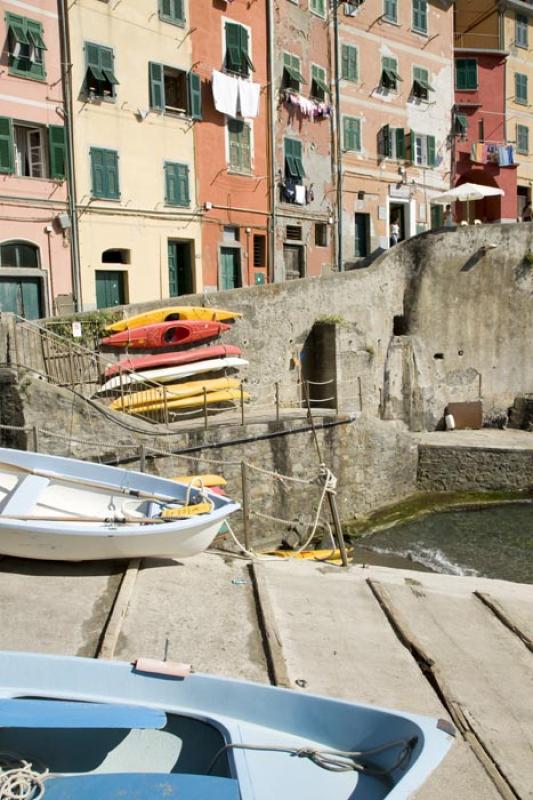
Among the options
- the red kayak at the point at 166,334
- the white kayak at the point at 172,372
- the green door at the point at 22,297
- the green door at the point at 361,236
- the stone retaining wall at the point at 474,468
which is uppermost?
the green door at the point at 361,236

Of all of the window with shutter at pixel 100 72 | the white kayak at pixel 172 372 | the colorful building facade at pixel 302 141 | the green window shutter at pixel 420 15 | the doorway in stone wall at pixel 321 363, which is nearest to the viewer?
the white kayak at pixel 172 372

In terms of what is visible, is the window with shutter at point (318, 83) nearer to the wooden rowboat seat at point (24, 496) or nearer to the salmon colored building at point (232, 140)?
the salmon colored building at point (232, 140)

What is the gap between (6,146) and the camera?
16.0m

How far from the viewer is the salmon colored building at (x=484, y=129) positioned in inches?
1152

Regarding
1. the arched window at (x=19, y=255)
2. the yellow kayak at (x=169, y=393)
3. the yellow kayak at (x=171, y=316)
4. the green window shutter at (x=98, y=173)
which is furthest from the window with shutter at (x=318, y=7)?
the yellow kayak at (x=169, y=393)

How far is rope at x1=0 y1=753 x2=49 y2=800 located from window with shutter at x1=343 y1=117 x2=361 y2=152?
2362 cm

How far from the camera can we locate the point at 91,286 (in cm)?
1780

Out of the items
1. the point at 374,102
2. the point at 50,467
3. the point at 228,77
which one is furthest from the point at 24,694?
the point at 374,102

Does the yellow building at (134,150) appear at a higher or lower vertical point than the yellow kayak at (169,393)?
higher

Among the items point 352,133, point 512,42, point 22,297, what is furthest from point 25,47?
point 512,42

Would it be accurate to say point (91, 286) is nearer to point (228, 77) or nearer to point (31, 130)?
point (31, 130)

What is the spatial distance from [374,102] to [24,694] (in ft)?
81.8

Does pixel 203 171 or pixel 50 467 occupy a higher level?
pixel 203 171

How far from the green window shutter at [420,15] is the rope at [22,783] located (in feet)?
93.7
